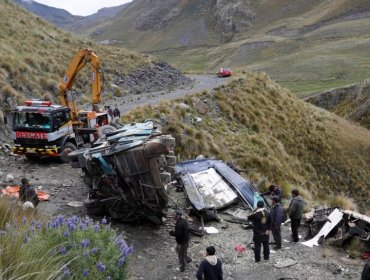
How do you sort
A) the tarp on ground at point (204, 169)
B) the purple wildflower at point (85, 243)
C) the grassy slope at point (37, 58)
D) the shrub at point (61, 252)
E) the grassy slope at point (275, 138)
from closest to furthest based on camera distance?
the shrub at point (61, 252) < the purple wildflower at point (85, 243) < the tarp on ground at point (204, 169) < the grassy slope at point (275, 138) < the grassy slope at point (37, 58)

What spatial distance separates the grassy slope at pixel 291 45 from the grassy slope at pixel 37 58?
25.5m

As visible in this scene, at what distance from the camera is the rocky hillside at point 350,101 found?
44938mm

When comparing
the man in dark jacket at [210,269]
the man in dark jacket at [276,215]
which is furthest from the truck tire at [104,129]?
the man in dark jacket at [210,269]

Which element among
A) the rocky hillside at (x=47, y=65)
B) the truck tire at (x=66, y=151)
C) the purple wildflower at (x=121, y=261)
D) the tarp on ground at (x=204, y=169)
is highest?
the rocky hillside at (x=47, y=65)

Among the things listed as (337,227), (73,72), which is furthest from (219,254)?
(73,72)

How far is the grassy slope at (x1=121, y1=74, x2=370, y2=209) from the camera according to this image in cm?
2436

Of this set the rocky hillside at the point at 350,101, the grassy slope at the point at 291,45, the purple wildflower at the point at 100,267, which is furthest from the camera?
the grassy slope at the point at 291,45

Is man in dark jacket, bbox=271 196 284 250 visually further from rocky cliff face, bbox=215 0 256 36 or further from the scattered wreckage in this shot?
rocky cliff face, bbox=215 0 256 36

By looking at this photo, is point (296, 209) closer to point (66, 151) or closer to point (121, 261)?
point (121, 261)

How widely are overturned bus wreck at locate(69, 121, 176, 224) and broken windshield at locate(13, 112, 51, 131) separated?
4.96 metres

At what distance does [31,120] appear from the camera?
18484mm

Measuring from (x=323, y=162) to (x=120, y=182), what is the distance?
20.1m

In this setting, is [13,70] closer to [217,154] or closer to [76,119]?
[76,119]

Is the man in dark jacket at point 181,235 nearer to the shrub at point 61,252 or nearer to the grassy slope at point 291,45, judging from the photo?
the shrub at point 61,252
